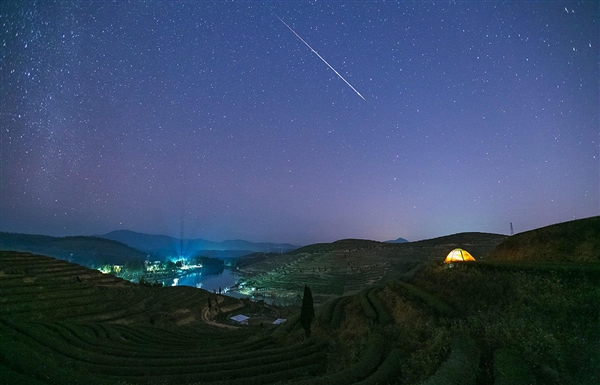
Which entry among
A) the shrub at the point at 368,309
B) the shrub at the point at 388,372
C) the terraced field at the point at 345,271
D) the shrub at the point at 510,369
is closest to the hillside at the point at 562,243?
the shrub at the point at 368,309

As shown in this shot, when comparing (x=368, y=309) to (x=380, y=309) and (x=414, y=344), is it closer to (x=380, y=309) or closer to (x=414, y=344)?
(x=380, y=309)

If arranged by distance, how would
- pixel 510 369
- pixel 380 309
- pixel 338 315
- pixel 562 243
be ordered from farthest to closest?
pixel 338 315, pixel 380 309, pixel 562 243, pixel 510 369

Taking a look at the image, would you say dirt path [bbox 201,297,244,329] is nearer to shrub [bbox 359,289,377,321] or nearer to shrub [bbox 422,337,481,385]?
shrub [bbox 359,289,377,321]

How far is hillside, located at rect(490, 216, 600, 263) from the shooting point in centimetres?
2967

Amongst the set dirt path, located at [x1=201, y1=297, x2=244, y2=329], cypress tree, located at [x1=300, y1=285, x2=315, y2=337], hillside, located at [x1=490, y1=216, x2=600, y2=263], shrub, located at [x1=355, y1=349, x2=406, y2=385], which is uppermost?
hillside, located at [x1=490, y1=216, x2=600, y2=263]

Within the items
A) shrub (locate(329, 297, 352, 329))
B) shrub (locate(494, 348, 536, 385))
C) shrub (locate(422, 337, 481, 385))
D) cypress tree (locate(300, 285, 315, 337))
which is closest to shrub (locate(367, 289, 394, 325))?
shrub (locate(329, 297, 352, 329))

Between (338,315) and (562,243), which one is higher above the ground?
(562,243)

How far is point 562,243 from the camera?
33.2 m

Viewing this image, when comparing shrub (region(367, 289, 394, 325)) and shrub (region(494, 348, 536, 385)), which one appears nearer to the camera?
shrub (region(494, 348, 536, 385))

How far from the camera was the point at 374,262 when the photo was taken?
5438 inches

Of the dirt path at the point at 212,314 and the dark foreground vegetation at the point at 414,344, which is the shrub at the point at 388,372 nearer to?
the dark foreground vegetation at the point at 414,344

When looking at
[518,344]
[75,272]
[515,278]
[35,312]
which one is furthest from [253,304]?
[518,344]

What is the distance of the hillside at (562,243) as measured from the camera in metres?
29.7

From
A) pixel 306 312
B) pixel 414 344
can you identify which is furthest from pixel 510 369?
pixel 306 312
